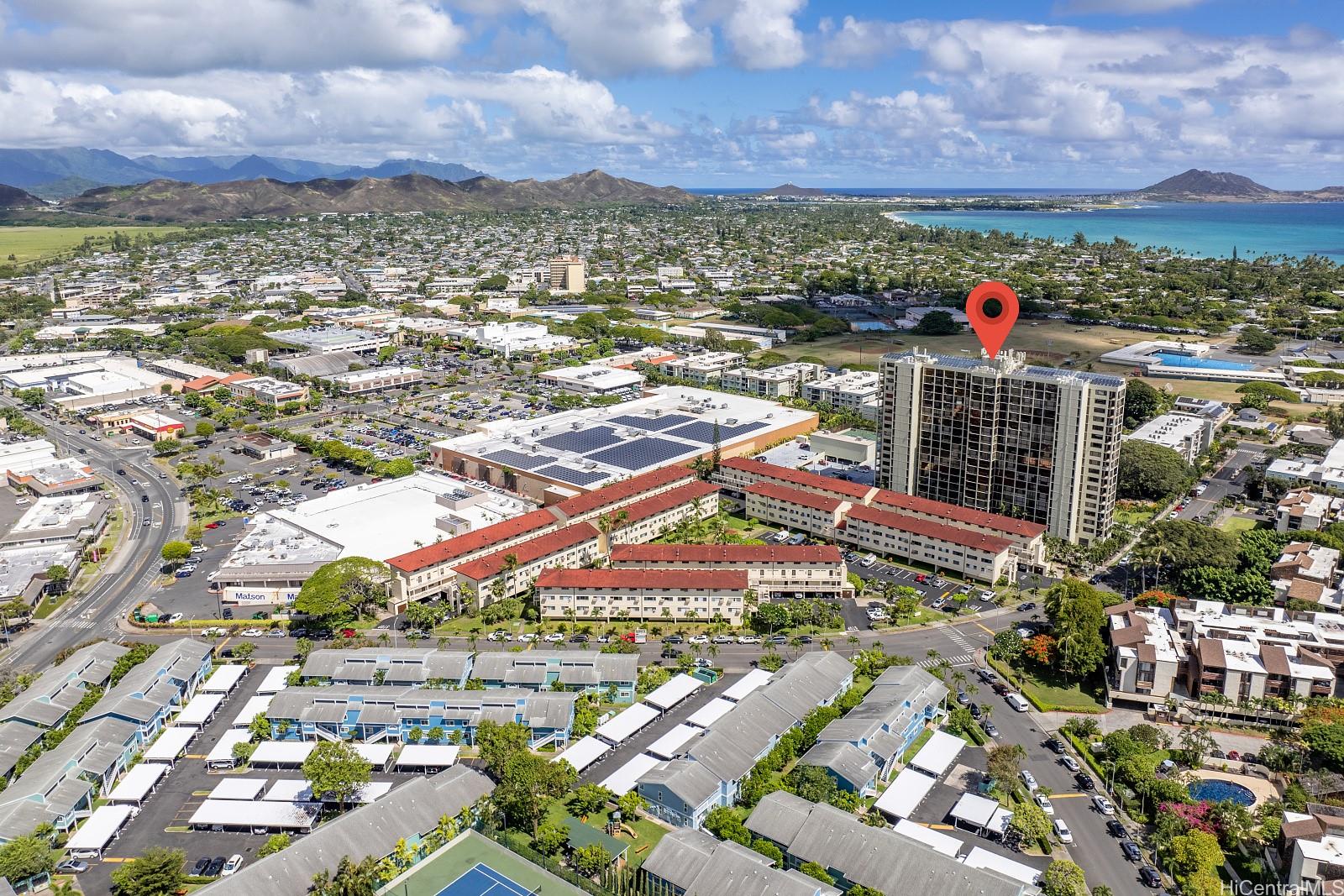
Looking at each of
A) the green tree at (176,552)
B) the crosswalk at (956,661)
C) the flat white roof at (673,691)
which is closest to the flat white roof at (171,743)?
the green tree at (176,552)

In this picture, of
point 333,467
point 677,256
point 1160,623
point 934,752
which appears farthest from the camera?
point 677,256

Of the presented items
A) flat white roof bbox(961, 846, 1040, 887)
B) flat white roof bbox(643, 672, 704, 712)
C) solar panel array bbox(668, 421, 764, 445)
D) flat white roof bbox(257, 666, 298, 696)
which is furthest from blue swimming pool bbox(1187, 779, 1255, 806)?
solar panel array bbox(668, 421, 764, 445)

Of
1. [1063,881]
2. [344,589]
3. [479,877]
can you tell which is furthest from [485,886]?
[344,589]

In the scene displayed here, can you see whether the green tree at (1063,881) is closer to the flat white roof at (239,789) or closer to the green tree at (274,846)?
the green tree at (274,846)

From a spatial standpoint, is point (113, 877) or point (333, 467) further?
point (333, 467)

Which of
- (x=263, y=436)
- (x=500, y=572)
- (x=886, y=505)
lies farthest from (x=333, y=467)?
(x=886, y=505)

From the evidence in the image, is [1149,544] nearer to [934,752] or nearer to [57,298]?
[934,752]
